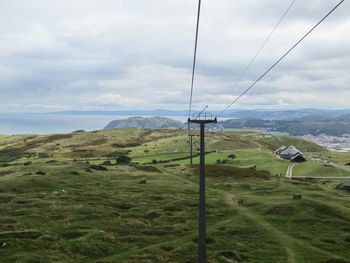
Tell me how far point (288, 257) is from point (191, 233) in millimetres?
16313

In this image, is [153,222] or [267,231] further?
[153,222]

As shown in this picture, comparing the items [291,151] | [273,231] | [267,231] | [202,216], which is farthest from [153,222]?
[291,151]

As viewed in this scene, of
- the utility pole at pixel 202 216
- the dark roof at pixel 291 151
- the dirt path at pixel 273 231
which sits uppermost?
the utility pole at pixel 202 216

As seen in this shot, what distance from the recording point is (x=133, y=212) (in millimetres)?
60094

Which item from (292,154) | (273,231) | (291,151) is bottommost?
(273,231)

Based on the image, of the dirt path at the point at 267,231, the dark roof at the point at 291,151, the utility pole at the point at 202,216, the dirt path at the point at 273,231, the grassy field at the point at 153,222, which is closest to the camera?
the utility pole at the point at 202,216

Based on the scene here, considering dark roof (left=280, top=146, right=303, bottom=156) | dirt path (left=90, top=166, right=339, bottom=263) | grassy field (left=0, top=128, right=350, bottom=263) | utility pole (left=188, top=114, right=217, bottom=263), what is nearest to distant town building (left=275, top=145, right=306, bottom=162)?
dark roof (left=280, top=146, right=303, bottom=156)

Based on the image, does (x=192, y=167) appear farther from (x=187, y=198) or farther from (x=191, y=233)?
(x=191, y=233)

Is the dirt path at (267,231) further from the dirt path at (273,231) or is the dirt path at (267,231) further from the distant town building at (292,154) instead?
the distant town building at (292,154)

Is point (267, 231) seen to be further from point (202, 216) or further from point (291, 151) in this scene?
point (291, 151)

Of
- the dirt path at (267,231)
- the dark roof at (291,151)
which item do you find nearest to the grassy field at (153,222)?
the dirt path at (267,231)

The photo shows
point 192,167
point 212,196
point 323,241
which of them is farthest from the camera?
point 192,167

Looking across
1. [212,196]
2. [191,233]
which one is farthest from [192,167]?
[191,233]

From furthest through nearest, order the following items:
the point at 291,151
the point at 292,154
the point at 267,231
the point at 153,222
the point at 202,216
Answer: the point at 291,151 → the point at 292,154 → the point at 153,222 → the point at 267,231 → the point at 202,216
